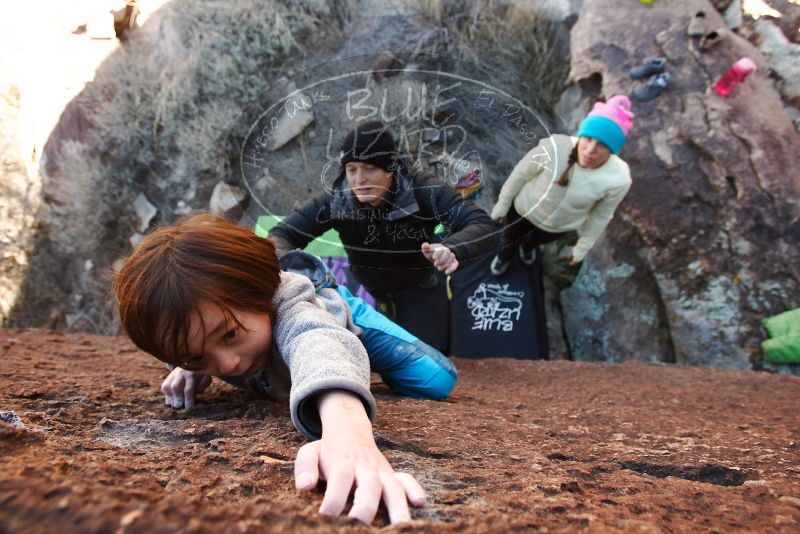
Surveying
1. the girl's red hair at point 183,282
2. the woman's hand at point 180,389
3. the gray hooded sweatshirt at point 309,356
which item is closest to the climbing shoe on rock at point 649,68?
the gray hooded sweatshirt at point 309,356

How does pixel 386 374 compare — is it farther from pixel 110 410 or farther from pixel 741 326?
pixel 741 326

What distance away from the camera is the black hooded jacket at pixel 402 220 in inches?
70.7

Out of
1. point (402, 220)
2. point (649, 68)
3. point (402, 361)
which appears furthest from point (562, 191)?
point (649, 68)

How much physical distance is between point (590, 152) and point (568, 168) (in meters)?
0.15

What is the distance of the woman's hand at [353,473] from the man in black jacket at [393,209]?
922 mm

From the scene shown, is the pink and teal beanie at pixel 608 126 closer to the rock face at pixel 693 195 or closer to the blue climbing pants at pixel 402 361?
the rock face at pixel 693 195

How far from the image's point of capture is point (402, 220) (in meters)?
1.83

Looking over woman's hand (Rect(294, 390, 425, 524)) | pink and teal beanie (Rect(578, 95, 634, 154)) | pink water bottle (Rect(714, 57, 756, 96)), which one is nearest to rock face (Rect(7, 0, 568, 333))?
pink and teal beanie (Rect(578, 95, 634, 154))

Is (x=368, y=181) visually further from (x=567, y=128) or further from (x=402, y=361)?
(x=567, y=128)

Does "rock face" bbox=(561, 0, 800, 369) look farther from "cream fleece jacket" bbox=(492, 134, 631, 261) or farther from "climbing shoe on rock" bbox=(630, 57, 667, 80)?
"cream fleece jacket" bbox=(492, 134, 631, 261)

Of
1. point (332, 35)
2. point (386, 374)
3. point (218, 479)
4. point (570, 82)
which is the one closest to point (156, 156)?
point (332, 35)

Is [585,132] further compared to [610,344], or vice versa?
[610,344]

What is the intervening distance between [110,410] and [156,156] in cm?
369

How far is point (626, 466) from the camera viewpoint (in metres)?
1.07
